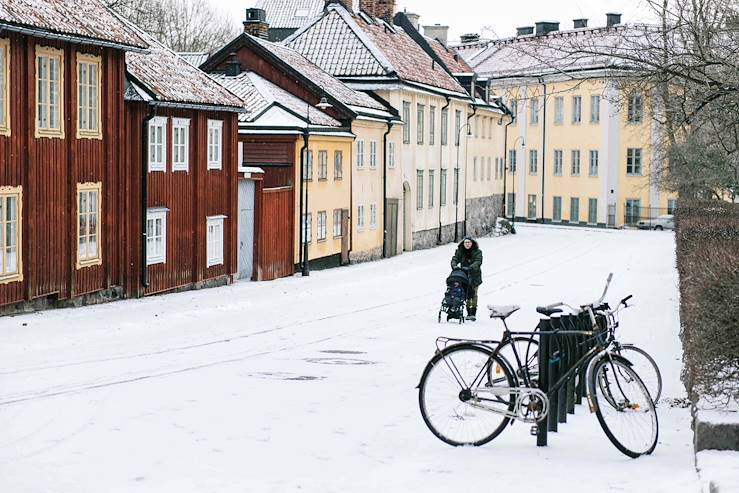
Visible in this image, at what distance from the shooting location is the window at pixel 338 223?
39656 millimetres

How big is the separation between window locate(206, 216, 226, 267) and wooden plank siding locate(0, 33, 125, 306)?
4.85 m

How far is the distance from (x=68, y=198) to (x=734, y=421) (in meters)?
16.2

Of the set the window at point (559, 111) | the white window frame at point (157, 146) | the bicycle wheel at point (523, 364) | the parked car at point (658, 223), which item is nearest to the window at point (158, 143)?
the white window frame at point (157, 146)

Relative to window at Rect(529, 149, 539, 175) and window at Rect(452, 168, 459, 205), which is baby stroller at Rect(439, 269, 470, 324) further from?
window at Rect(529, 149, 539, 175)

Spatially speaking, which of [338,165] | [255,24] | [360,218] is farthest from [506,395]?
[255,24]

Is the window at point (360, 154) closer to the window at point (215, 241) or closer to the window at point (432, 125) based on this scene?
the window at point (432, 125)

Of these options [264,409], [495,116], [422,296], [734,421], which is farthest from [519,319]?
[495,116]

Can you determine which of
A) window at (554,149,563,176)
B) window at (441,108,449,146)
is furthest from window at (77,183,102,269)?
window at (554,149,563,176)

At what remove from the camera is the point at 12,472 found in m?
8.49

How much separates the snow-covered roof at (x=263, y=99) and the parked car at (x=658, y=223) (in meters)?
40.5

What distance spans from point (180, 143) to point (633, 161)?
55106 millimetres

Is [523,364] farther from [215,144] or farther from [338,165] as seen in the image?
[338,165]

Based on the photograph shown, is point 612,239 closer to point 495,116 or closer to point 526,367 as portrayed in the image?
point 495,116

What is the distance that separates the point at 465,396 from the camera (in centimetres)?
935
